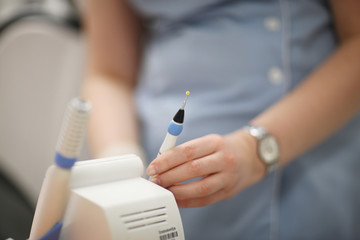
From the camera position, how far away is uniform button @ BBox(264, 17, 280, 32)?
57 cm

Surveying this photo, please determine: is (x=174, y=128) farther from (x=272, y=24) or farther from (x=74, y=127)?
(x=272, y=24)

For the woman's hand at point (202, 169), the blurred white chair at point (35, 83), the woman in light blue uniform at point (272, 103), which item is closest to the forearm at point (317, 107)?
the woman in light blue uniform at point (272, 103)

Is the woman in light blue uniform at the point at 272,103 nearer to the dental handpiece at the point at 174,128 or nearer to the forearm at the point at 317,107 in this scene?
the forearm at the point at 317,107

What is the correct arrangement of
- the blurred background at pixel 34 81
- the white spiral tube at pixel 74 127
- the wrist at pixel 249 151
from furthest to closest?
1. the blurred background at pixel 34 81
2. the wrist at pixel 249 151
3. the white spiral tube at pixel 74 127

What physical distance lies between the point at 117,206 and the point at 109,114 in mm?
352

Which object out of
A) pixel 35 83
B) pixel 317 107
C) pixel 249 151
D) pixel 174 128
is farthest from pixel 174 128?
pixel 35 83

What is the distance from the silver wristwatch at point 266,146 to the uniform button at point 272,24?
0.58ft

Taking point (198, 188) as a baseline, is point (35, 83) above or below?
above

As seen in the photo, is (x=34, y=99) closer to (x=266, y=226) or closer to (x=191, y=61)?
(x=191, y=61)

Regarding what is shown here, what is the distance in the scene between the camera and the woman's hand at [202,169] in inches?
13.2

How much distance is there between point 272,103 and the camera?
0.57 m

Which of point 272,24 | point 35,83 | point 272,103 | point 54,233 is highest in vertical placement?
point 35,83

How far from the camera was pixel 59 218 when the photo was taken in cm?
31

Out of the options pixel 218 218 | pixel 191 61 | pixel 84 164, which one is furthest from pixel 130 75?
pixel 84 164
